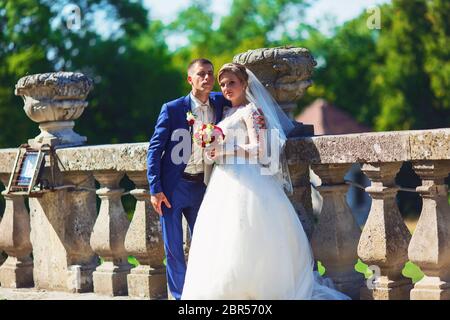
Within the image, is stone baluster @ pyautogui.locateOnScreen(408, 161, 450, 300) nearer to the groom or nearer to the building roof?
the groom

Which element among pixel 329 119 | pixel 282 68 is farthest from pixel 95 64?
pixel 282 68

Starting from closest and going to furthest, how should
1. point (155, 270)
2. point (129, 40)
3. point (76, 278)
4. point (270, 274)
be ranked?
point (270, 274) < point (155, 270) < point (76, 278) < point (129, 40)

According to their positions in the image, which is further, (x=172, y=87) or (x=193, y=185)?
(x=172, y=87)

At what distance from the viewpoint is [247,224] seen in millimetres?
6105

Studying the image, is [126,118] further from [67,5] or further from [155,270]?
[155,270]

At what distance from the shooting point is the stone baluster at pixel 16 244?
27.6 feet

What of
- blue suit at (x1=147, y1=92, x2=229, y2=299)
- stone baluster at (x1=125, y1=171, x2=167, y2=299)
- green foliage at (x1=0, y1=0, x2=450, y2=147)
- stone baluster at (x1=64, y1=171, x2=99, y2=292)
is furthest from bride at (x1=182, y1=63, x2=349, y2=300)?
green foliage at (x1=0, y1=0, x2=450, y2=147)

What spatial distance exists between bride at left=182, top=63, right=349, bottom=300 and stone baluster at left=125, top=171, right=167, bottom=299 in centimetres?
106

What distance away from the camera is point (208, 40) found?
61.3m

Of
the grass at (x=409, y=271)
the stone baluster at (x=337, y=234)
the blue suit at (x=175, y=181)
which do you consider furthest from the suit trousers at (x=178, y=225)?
the grass at (x=409, y=271)

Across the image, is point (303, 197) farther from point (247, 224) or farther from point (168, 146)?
point (168, 146)

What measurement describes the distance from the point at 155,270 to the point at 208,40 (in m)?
54.5

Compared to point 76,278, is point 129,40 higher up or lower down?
higher up
